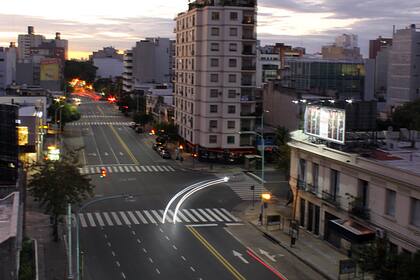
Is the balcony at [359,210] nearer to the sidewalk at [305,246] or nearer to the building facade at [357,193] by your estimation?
the building facade at [357,193]

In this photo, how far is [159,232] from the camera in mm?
44062

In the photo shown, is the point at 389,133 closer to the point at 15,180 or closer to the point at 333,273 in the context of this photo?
the point at 333,273

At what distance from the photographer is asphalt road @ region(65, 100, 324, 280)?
35.4 meters

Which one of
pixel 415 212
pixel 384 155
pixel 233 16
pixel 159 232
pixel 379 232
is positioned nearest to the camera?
pixel 415 212

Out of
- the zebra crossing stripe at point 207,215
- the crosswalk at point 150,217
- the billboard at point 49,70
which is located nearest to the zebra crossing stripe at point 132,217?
the crosswalk at point 150,217

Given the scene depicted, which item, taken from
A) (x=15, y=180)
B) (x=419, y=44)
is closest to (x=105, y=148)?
(x=15, y=180)

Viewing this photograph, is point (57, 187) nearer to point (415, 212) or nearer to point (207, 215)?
point (207, 215)

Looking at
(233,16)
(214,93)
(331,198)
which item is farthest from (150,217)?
(233,16)

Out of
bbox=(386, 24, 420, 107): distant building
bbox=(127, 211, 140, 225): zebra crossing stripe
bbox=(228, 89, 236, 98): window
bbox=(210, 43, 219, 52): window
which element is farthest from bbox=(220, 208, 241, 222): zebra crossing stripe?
bbox=(386, 24, 420, 107): distant building

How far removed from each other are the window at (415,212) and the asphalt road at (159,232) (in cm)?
688

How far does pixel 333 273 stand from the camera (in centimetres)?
3475

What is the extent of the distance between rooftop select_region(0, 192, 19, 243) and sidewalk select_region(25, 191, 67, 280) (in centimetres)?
362

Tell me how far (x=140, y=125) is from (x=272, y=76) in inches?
2669

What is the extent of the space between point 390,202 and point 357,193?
3.38 m
